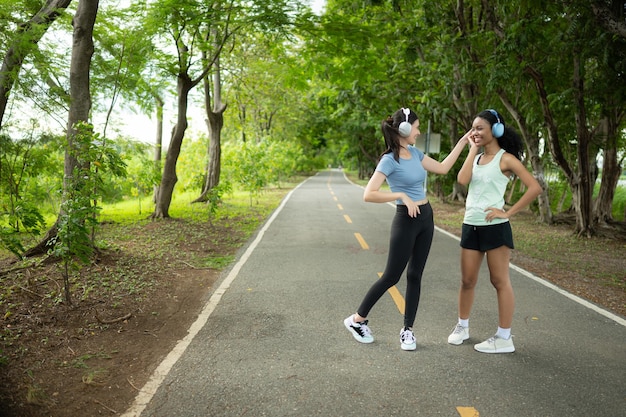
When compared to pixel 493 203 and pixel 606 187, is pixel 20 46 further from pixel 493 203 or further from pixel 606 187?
pixel 606 187

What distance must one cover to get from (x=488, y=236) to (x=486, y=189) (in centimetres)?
40

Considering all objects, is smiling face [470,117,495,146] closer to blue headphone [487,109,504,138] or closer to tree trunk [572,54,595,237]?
blue headphone [487,109,504,138]

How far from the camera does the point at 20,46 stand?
574 centimetres

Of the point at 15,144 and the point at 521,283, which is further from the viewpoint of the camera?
the point at 15,144

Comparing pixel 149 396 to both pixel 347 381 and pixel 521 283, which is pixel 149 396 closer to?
pixel 347 381

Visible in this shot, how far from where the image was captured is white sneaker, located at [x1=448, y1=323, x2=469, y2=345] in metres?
4.16

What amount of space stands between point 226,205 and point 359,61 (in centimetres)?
880

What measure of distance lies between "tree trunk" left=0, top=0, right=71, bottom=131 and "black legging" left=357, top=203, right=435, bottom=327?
17.2ft

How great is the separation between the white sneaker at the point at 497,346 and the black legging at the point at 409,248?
2.18ft

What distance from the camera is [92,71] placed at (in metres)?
9.04

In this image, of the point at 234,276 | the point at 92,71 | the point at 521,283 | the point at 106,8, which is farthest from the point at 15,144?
the point at 521,283

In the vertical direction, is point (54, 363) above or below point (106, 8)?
below

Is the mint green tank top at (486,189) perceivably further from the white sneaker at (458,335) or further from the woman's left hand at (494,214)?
the white sneaker at (458,335)

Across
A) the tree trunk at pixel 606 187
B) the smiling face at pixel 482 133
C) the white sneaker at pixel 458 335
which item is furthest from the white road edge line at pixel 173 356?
the tree trunk at pixel 606 187
